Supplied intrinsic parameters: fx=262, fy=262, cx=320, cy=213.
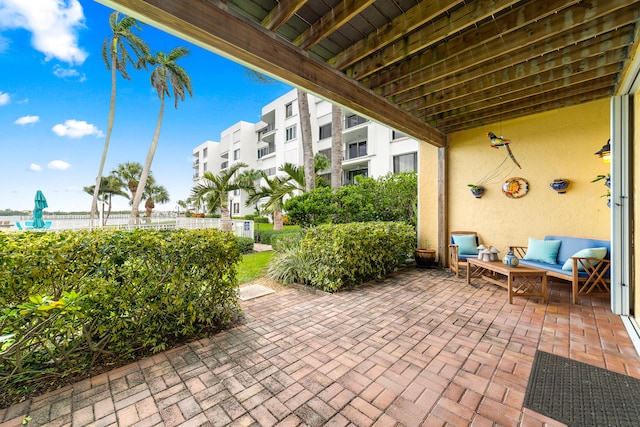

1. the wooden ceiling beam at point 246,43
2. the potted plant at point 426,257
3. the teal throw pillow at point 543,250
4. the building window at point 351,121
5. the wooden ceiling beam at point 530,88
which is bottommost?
the potted plant at point 426,257

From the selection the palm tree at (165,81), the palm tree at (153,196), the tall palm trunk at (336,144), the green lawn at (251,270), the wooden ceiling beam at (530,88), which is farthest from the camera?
the palm tree at (153,196)

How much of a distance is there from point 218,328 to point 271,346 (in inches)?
30.3

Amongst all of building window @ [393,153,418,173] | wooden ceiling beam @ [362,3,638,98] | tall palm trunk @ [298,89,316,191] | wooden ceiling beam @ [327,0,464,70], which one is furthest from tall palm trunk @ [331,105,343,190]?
wooden ceiling beam @ [327,0,464,70]

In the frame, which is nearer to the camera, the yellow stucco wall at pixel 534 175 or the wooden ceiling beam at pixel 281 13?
the wooden ceiling beam at pixel 281 13

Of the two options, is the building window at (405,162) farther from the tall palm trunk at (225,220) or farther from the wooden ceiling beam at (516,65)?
the wooden ceiling beam at (516,65)

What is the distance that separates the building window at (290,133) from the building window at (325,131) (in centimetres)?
295

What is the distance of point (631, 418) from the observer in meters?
1.72

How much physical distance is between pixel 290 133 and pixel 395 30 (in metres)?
18.5

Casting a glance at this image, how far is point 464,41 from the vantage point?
303 centimetres

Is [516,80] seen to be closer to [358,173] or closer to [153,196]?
[358,173]

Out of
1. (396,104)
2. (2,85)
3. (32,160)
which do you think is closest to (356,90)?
(396,104)

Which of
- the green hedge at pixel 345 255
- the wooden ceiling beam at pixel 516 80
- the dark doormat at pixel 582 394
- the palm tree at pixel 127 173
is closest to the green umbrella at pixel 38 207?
the green hedge at pixel 345 255

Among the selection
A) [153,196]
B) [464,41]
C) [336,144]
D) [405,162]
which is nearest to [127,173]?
[153,196]

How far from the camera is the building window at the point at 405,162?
1329 cm
